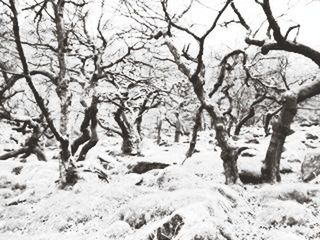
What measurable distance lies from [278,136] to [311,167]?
7.64 ft

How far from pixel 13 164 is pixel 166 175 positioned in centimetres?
976

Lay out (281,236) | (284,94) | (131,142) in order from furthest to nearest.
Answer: (131,142)
(284,94)
(281,236)

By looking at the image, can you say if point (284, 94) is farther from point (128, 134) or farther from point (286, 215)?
point (128, 134)

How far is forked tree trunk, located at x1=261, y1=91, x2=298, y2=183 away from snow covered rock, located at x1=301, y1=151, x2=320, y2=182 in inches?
58.3

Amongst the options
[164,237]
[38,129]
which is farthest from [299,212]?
[38,129]

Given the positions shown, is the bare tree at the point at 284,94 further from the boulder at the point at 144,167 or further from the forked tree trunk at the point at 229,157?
the boulder at the point at 144,167

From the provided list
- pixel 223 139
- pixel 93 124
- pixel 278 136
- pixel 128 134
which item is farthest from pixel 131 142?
pixel 278 136

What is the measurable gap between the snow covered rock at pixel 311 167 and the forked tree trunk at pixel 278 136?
58.3 inches

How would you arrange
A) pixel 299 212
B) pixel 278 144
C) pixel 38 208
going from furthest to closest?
pixel 278 144, pixel 38 208, pixel 299 212

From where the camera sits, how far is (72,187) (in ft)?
40.5

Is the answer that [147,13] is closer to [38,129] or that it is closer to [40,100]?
[40,100]

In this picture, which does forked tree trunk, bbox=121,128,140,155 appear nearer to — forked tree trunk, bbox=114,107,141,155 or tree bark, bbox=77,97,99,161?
forked tree trunk, bbox=114,107,141,155

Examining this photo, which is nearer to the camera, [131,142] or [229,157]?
[229,157]

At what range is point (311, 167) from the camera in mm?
12875
